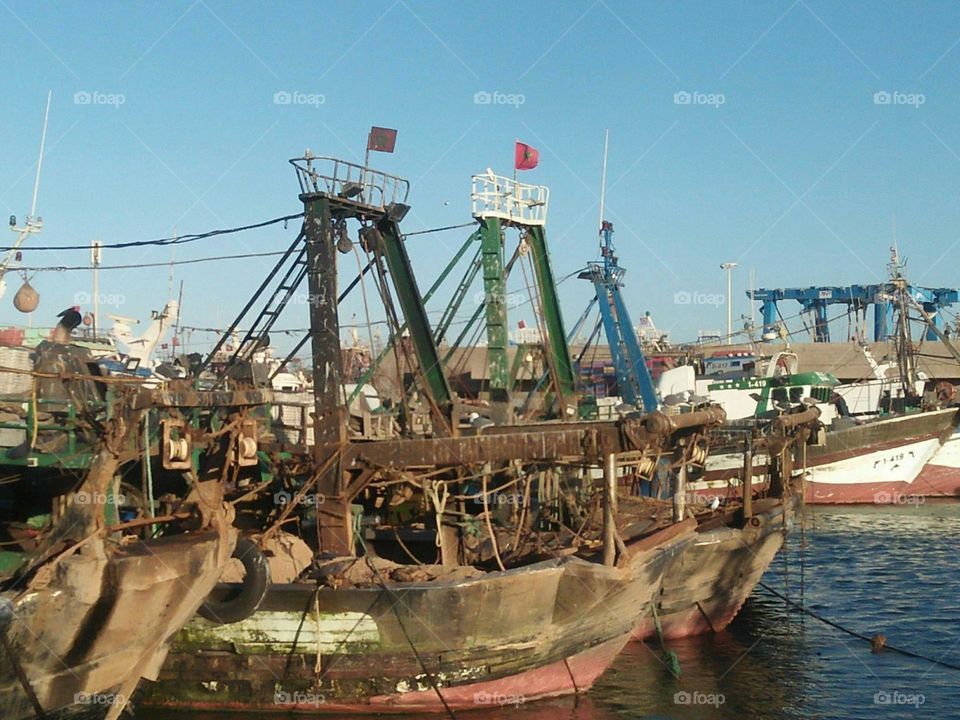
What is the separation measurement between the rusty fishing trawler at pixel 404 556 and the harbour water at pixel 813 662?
2.46 feet

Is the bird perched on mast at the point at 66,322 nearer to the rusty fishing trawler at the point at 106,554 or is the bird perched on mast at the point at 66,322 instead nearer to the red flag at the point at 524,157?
the rusty fishing trawler at the point at 106,554

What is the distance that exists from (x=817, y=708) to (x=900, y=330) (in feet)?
85.7

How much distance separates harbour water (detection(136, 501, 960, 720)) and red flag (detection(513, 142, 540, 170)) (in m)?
10.8

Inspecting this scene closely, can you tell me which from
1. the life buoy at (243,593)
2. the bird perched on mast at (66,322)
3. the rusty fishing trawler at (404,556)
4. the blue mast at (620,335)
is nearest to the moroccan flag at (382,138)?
the rusty fishing trawler at (404,556)

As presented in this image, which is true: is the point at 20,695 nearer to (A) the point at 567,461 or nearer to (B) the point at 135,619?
(B) the point at 135,619

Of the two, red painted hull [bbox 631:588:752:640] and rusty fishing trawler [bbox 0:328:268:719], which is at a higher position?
rusty fishing trawler [bbox 0:328:268:719]

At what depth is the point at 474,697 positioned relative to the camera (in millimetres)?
12797

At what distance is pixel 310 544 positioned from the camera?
48.5 feet

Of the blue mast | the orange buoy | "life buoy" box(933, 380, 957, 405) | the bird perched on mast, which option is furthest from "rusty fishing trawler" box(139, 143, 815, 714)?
"life buoy" box(933, 380, 957, 405)

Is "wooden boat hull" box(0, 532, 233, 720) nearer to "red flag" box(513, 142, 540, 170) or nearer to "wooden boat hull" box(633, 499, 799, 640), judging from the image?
"wooden boat hull" box(633, 499, 799, 640)

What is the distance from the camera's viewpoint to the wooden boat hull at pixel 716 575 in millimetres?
16344

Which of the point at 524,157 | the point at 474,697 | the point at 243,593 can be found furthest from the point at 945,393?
the point at 243,593

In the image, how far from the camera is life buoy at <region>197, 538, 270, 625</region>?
11867mm

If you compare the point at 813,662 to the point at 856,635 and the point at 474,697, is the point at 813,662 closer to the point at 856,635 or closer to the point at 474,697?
the point at 856,635
